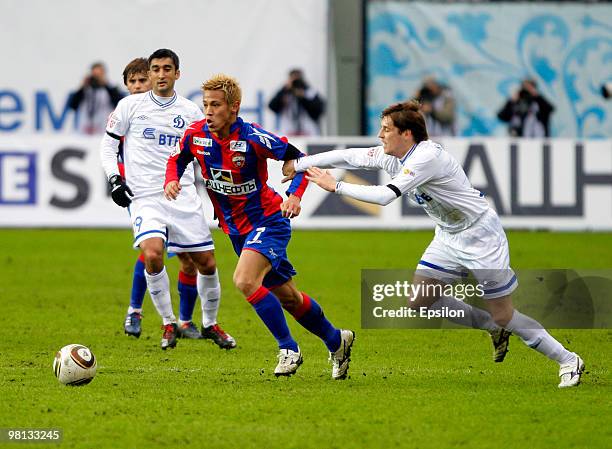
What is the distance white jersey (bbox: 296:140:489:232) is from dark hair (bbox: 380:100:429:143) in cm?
8

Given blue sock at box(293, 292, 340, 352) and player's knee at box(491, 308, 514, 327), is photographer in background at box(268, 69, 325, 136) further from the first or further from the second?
player's knee at box(491, 308, 514, 327)

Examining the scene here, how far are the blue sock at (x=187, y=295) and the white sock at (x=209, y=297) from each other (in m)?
0.28

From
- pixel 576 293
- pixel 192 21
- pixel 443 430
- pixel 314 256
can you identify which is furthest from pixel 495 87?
pixel 443 430

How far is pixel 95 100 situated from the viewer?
23.0m

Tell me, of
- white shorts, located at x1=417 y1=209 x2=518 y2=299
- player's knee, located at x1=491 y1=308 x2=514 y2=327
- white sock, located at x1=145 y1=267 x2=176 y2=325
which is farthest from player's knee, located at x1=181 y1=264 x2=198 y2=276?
player's knee, located at x1=491 y1=308 x2=514 y2=327

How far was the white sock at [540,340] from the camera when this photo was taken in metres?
8.14

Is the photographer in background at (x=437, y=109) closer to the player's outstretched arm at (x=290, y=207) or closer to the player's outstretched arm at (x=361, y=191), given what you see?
the player's outstretched arm at (x=290, y=207)

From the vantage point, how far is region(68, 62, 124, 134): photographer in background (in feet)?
74.6

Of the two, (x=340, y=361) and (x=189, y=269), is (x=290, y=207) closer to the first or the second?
(x=340, y=361)

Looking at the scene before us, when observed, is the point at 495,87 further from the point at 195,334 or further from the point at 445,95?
the point at 195,334

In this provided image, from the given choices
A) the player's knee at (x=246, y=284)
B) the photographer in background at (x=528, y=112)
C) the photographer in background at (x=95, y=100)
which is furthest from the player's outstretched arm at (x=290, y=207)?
the photographer in background at (x=528, y=112)

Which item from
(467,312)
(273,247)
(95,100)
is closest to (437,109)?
(95,100)

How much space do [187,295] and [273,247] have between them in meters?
2.28

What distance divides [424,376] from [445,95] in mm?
15724
